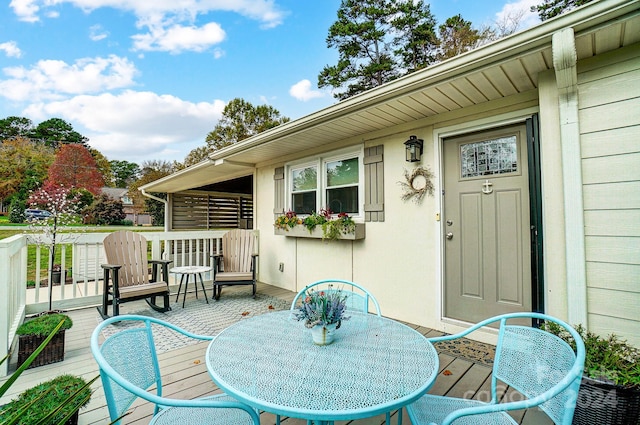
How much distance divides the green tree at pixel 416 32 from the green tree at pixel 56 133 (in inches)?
1251

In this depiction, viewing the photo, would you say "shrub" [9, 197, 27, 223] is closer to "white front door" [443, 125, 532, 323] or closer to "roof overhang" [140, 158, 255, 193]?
"roof overhang" [140, 158, 255, 193]

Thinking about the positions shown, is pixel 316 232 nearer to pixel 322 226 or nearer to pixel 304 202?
pixel 322 226

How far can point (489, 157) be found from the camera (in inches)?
115

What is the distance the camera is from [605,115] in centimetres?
204

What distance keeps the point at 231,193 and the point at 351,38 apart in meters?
7.40

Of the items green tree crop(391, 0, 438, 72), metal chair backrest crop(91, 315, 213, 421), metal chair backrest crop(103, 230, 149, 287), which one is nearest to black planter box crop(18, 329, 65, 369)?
metal chair backrest crop(103, 230, 149, 287)

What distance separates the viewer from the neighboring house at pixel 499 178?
197 cm

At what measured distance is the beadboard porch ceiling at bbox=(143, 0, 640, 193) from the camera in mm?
1843

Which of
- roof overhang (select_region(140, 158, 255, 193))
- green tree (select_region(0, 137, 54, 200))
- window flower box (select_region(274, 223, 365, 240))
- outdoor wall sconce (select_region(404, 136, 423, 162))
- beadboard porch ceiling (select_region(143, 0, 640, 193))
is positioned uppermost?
green tree (select_region(0, 137, 54, 200))

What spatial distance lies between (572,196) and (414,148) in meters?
1.50

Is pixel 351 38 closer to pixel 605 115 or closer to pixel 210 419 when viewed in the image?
pixel 605 115

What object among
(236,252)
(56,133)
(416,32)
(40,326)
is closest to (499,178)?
(236,252)

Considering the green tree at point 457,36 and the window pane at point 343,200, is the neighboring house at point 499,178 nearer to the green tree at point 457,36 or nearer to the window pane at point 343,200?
the window pane at point 343,200

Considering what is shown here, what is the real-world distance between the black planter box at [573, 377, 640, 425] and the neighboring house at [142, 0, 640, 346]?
2.47 ft
